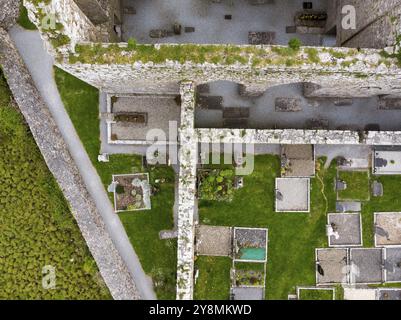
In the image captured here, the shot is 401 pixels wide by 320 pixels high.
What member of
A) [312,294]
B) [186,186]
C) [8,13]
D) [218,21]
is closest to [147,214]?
[186,186]

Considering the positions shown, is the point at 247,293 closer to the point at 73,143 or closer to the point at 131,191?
the point at 131,191

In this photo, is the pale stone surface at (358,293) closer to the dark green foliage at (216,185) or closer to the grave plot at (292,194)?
the grave plot at (292,194)

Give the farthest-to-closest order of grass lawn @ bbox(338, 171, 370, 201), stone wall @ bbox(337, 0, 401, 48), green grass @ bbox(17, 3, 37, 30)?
1. grass lawn @ bbox(338, 171, 370, 201)
2. green grass @ bbox(17, 3, 37, 30)
3. stone wall @ bbox(337, 0, 401, 48)

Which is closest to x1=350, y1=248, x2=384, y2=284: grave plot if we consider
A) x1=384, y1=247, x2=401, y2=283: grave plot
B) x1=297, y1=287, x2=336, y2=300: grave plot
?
x1=384, y1=247, x2=401, y2=283: grave plot

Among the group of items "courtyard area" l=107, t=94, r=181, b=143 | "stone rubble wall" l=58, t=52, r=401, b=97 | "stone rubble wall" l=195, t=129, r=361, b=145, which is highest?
"stone rubble wall" l=58, t=52, r=401, b=97

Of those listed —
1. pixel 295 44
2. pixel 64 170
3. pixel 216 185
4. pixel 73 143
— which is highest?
pixel 295 44

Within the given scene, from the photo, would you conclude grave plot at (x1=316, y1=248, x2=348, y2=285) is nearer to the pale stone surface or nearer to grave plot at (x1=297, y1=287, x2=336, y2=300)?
grave plot at (x1=297, y1=287, x2=336, y2=300)
